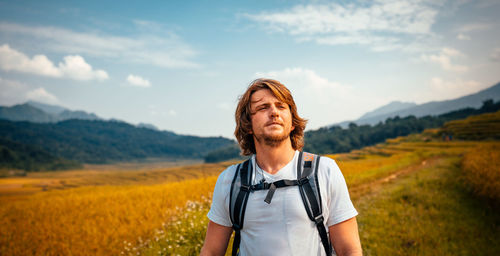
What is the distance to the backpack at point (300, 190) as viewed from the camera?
6.66 feet

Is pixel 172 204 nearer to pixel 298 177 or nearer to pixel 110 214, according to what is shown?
pixel 110 214

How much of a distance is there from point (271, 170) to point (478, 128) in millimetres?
81121

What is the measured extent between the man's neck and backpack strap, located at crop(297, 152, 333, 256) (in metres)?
0.17

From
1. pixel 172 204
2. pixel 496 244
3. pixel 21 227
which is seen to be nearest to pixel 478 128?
pixel 496 244

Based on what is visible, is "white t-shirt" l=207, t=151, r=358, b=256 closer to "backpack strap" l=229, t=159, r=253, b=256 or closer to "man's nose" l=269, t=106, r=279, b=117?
"backpack strap" l=229, t=159, r=253, b=256

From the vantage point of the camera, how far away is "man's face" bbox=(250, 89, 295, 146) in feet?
7.30

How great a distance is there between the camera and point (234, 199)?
2189 millimetres

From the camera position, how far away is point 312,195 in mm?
2037

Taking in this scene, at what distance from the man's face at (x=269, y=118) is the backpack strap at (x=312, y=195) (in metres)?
0.32

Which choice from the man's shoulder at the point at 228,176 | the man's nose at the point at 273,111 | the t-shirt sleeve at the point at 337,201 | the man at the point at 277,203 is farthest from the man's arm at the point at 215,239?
the man's nose at the point at 273,111

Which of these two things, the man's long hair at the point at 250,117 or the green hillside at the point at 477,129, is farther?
the green hillside at the point at 477,129

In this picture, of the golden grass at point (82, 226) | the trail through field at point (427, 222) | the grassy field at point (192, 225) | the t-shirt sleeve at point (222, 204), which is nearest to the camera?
the t-shirt sleeve at point (222, 204)

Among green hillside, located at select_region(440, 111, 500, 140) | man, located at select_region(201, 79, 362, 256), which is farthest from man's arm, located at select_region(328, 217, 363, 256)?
green hillside, located at select_region(440, 111, 500, 140)

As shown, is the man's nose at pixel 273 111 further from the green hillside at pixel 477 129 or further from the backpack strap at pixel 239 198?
the green hillside at pixel 477 129
